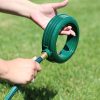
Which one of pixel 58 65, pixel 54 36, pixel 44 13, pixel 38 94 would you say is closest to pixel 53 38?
pixel 54 36

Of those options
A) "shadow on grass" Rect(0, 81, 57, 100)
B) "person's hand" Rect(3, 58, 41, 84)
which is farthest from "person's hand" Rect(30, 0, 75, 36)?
"person's hand" Rect(3, 58, 41, 84)

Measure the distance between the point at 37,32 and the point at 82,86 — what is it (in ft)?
11.4

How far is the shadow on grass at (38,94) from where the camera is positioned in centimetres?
503

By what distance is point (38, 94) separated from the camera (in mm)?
5086

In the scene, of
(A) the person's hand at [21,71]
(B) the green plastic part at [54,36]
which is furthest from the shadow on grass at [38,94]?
(A) the person's hand at [21,71]

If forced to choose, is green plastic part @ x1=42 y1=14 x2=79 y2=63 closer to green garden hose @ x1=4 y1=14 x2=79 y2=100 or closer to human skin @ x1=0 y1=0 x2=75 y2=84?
green garden hose @ x1=4 y1=14 x2=79 y2=100

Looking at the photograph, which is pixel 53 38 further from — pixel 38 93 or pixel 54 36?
pixel 38 93

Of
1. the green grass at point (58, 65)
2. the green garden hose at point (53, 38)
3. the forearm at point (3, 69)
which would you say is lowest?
the green grass at point (58, 65)

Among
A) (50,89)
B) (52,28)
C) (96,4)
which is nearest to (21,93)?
(50,89)

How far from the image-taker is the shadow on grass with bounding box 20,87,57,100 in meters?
5.03

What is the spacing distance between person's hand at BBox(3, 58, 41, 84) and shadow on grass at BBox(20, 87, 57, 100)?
1378mm

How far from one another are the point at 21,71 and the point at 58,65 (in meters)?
2.54

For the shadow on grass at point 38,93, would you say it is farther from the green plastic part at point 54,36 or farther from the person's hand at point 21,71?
the person's hand at point 21,71

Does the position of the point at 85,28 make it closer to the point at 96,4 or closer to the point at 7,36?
the point at 7,36
